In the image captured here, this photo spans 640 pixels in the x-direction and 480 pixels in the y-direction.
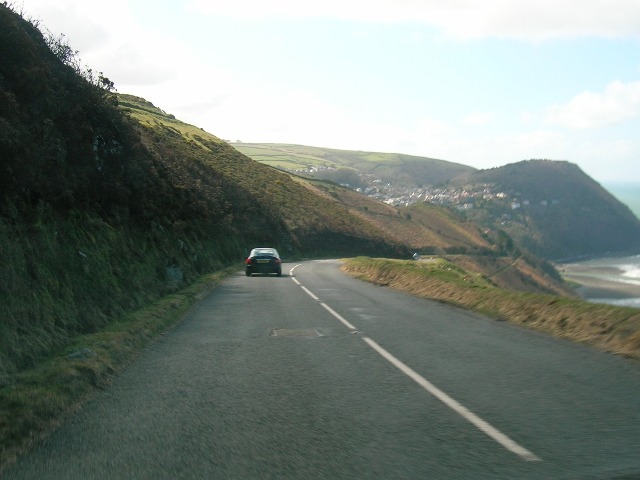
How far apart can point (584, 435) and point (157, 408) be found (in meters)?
4.39

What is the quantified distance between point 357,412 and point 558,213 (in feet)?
545

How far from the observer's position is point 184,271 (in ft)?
91.3

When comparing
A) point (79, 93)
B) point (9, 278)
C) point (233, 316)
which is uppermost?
point (79, 93)

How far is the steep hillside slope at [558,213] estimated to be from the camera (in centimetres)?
14450

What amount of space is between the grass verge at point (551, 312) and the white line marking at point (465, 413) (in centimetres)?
362

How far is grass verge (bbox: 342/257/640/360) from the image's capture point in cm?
1175

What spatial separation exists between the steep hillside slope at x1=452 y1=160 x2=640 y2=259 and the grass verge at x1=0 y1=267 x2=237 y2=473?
13148cm

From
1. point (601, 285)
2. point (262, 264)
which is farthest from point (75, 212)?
point (601, 285)

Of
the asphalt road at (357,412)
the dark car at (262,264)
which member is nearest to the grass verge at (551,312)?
the asphalt road at (357,412)

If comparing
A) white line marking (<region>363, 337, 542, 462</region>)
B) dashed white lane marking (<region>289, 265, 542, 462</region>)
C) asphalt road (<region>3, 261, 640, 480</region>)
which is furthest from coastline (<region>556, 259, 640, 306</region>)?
white line marking (<region>363, 337, 542, 462</region>)

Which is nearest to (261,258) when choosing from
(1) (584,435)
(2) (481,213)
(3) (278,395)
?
(3) (278,395)

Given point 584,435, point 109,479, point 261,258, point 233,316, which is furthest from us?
point 261,258

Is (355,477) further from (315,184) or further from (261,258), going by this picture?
(315,184)

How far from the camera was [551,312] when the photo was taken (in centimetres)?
1470
